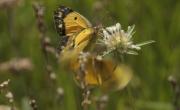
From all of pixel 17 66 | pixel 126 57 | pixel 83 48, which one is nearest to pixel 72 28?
pixel 83 48

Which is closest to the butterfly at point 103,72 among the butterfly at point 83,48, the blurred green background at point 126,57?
the butterfly at point 83,48

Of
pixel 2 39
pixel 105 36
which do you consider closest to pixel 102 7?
pixel 2 39

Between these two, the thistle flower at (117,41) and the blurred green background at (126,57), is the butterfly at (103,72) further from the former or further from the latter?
the blurred green background at (126,57)

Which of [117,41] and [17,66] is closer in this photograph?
[117,41]

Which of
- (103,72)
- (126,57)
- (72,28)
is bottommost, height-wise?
(126,57)

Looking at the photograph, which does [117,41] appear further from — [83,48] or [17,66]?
[17,66]

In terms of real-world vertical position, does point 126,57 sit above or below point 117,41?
below
